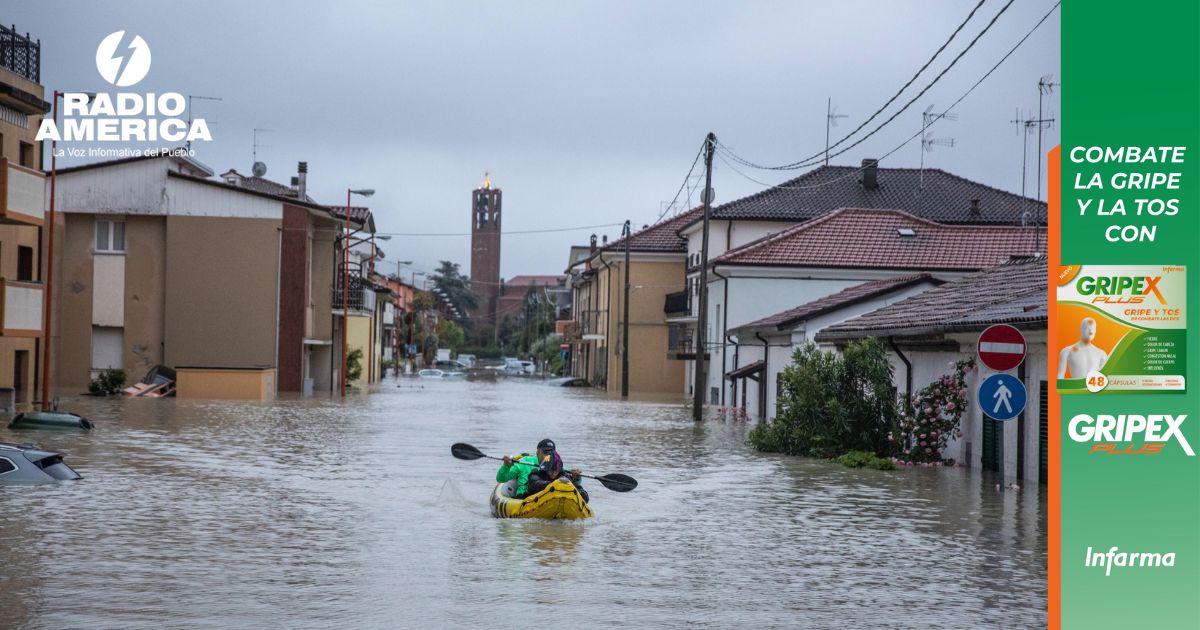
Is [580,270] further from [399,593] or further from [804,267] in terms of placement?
[399,593]

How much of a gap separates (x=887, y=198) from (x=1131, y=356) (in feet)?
186

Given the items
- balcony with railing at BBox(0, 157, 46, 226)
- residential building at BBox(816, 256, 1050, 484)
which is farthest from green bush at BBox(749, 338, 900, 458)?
balcony with railing at BBox(0, 157, 46, 226)

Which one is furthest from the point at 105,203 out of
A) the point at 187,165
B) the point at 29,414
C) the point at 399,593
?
the point at 399,593

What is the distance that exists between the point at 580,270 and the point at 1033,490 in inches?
2951

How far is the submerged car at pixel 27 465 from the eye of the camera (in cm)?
1830

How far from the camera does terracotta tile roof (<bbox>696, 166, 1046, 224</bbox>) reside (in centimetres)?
6125

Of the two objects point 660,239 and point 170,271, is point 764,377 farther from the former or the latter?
point 660,239

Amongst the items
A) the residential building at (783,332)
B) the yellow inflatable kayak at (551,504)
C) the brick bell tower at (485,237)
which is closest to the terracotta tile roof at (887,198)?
the residential building at (783,332)

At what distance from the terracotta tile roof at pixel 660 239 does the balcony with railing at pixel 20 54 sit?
38.2 m

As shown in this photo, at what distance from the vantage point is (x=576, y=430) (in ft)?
119

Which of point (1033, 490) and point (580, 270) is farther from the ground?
point (580, 270)

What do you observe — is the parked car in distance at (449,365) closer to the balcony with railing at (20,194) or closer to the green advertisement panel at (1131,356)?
the balcony with railing at (20,194)

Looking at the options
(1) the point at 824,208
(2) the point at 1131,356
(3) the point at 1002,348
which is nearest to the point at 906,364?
(3) the point at 1002,348

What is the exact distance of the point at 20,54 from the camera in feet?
116
